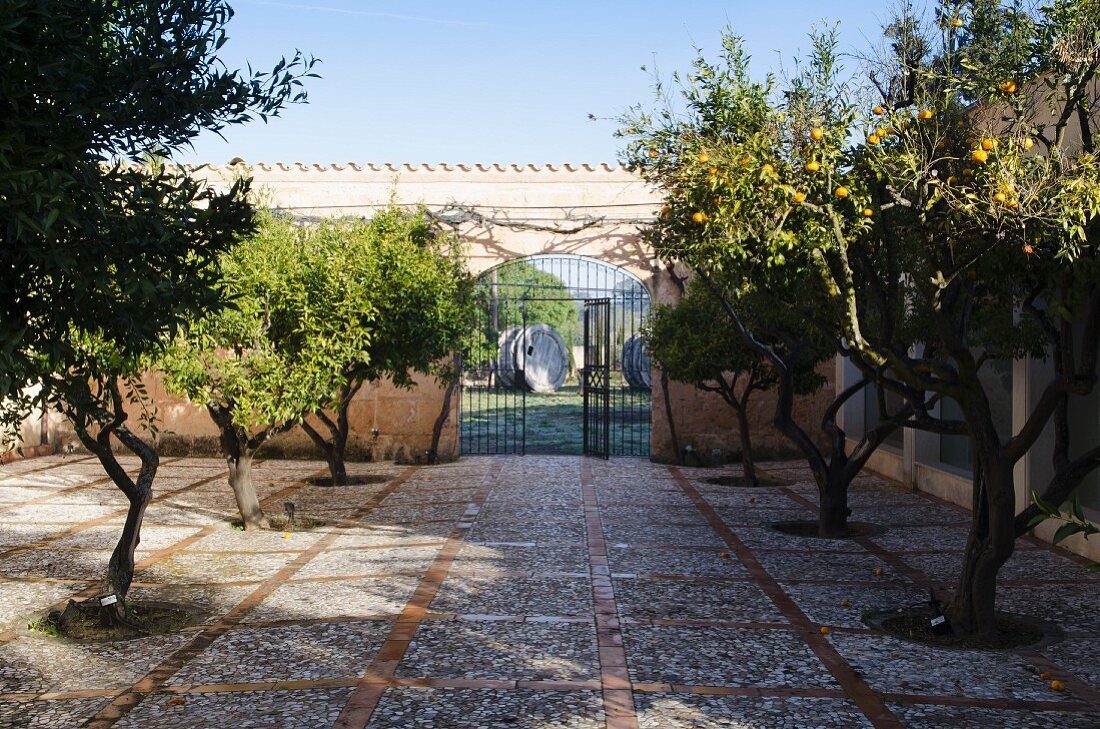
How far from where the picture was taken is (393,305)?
1231cm

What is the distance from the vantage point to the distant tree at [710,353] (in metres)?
14.0

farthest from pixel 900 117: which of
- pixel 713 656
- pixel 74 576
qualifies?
pixel 74 576

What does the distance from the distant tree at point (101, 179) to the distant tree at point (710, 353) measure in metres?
9.29

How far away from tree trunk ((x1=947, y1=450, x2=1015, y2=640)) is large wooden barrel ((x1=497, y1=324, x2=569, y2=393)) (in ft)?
67.1

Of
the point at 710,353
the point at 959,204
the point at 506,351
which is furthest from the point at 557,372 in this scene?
the point at 959,204

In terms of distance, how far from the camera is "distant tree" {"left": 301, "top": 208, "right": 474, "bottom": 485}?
11211 mm

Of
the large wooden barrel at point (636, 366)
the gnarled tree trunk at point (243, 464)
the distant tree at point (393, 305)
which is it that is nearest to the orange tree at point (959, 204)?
the distant tree at point (393, 305)

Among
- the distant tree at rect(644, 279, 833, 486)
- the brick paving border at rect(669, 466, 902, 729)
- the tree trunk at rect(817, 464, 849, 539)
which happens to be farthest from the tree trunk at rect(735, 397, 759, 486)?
the tree trunk at rect(817, 464, 849, 539)

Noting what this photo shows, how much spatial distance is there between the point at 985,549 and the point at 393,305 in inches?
294

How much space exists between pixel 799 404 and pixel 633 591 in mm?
10940

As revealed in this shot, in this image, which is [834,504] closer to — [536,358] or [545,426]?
[545,426]

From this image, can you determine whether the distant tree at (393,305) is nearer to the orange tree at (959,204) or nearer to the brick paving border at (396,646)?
the brick paving border at (396,646)

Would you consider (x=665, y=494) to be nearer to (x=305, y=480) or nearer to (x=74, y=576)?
(x=305, y=480)

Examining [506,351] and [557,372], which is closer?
[506,351]
